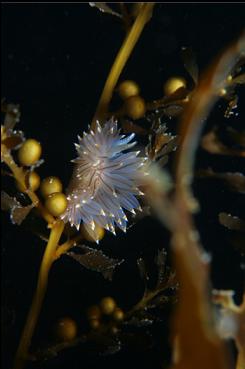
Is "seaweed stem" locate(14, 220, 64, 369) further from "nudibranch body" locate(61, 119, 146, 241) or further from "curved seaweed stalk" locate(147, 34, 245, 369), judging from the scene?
"curved seaweed stalk" locate(147, 34, 245, 369)

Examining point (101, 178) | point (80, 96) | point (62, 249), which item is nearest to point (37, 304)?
point (62, 249)

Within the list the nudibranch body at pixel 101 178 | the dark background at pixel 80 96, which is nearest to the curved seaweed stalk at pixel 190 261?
the nudibranch body at pixel 101 178

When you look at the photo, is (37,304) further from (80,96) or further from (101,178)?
(80,96)

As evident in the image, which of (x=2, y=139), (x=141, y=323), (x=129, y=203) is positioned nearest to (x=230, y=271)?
(x=141, y=323)

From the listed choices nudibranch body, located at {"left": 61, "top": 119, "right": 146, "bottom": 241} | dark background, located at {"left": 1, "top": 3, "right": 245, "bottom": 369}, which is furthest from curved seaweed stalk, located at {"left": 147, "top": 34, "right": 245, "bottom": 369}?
dark background, located at {"left": 1, "top": 3, "right": 245, "bottom": 369}

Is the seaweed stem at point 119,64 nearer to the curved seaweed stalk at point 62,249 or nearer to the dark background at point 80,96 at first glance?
the curved seaweed stalk at point 62,249

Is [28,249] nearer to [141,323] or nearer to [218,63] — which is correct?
[141,323]
